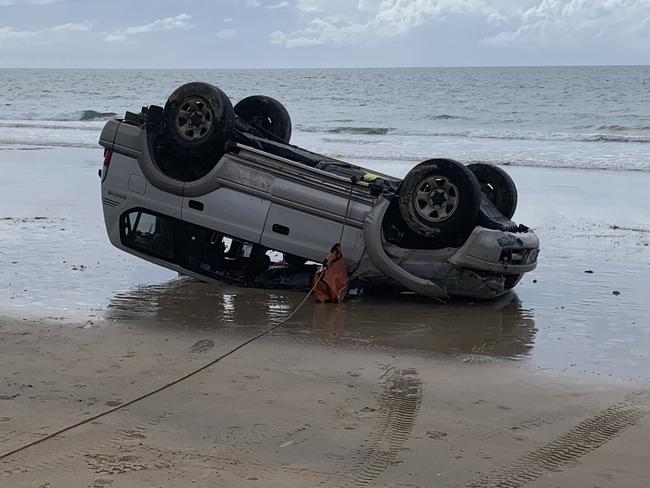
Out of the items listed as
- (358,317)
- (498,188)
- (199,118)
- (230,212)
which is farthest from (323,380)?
(498,188)

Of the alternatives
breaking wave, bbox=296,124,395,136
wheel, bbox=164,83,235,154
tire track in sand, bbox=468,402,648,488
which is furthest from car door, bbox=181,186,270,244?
breaking wave, bbox=296,124,395,136

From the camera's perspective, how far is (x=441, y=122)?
1665 inches

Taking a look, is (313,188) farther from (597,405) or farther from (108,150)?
(597,405)

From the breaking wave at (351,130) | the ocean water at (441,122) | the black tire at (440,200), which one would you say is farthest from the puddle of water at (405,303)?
the breaking wave at (351,130)

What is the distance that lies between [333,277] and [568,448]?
3576 millimetres

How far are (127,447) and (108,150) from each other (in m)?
4.77

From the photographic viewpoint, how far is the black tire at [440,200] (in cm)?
789

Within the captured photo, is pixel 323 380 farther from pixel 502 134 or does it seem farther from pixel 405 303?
pixel 502 134

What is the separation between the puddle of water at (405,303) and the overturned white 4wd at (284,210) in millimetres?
288

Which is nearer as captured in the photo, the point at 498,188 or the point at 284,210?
the point at 284,210

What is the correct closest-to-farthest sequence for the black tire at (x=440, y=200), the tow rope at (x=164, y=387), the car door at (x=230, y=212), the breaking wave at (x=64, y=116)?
the tow rope at (x=164, y=387), the black tire at (x=440, y=200), the car door at (x=230, y=212), the breaking wave at (x=64, y=116)

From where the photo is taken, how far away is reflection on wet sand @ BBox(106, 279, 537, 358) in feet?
23.1

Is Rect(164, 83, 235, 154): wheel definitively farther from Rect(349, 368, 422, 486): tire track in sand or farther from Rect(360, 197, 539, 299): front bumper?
Rect(349, 368, 422, 486): tire track in sand

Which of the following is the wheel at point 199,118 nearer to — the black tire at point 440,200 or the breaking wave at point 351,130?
the black tire at point 440,200
